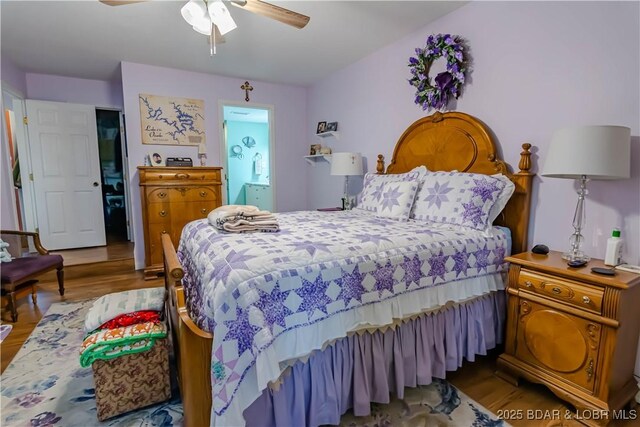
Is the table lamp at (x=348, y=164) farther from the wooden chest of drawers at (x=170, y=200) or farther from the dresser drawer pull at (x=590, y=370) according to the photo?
the dresser drawer pull at (x=590, y=370)

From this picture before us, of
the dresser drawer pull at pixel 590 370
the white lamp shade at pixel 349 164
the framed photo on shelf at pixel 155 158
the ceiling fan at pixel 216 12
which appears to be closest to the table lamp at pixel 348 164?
the white lamp shade at pixel 349 164

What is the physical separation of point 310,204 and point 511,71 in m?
3.23

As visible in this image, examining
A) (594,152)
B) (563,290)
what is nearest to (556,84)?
(594,152)

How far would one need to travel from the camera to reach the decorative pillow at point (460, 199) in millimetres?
2051

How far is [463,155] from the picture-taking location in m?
2.54

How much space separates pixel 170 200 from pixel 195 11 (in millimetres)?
2319

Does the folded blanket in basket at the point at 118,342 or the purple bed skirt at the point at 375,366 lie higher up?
the folded blanket in basket at the point at 118,342

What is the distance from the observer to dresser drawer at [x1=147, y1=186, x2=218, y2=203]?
3646mm

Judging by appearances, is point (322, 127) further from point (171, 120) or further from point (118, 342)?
point (118, 342)

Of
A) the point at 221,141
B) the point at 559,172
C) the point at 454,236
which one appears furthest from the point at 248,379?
the point at 221,141

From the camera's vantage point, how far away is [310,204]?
500 centimetres

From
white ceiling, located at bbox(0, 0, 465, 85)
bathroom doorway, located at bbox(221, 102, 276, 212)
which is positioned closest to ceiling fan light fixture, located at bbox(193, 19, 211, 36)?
white ceiling, located at bbox(0, 0, 465, 85)

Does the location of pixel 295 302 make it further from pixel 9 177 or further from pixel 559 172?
pixel 9 177

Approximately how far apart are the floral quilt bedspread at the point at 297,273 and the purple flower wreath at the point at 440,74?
4.08ft
